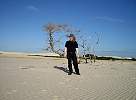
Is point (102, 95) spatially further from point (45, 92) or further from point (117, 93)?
point (45, 92)

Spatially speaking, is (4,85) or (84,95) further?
(4,85)

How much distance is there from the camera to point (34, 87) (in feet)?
24.7

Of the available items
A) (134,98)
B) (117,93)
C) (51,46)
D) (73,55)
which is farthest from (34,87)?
(51,46)

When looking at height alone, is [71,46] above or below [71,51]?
above

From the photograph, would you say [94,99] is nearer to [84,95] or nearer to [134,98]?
[84,95]

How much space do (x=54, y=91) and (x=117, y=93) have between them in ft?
6.10

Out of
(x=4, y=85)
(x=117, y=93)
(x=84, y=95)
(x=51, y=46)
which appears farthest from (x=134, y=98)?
(x=51, y=46)

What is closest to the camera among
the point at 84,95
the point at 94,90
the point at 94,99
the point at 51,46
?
the point at 94,99

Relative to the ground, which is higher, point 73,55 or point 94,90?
point 73,55

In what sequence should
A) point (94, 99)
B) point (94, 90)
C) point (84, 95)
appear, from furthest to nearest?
point (94, 90) < point (84, 95) < point (94, 99)

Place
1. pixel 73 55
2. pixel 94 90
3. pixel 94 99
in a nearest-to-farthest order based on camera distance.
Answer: pixel 94 99 < pixel 94 90 < pixel 73 55

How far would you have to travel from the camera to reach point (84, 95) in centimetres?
657

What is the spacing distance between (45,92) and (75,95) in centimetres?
89

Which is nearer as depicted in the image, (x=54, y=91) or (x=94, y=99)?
(x=94, y=99)
